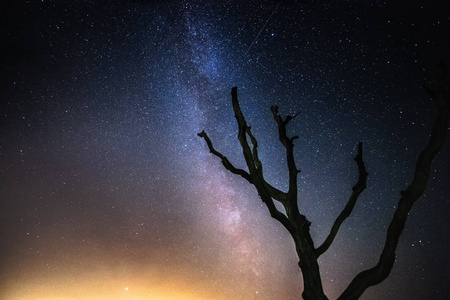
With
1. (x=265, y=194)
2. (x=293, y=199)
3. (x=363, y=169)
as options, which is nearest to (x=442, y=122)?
(x=363, y=169)

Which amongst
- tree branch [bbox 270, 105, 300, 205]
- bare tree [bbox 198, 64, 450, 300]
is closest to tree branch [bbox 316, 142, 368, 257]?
bare tree [bbox 198, 64, 450, 300]

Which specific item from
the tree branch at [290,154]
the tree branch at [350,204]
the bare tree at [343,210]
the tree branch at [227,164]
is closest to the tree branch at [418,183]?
the bare tree at [343,210]

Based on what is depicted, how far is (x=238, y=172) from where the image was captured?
22.6ft

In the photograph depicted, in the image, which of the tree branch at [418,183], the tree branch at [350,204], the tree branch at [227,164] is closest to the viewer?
the tree branch at [418,183]

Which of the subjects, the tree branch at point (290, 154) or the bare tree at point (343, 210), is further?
the tree branch at point (290, 154)

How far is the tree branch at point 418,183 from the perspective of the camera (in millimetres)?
5008

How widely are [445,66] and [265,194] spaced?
349cm

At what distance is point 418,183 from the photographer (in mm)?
5062

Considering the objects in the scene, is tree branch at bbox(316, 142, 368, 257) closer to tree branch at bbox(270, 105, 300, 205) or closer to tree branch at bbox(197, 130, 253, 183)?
tree branch at bbox(270, 105, 300, 205)

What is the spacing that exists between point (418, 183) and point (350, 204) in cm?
143

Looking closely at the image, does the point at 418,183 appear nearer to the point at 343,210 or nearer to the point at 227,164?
the point at 343,210

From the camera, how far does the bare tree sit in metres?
5.04

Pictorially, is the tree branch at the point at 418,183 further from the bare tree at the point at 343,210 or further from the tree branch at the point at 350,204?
the tree branch at the point at 350,204

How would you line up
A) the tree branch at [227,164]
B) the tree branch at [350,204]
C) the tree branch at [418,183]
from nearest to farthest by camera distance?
the tree branch at [418,183] → the tree branch at [350,204] → the tree branch at [227,164]
